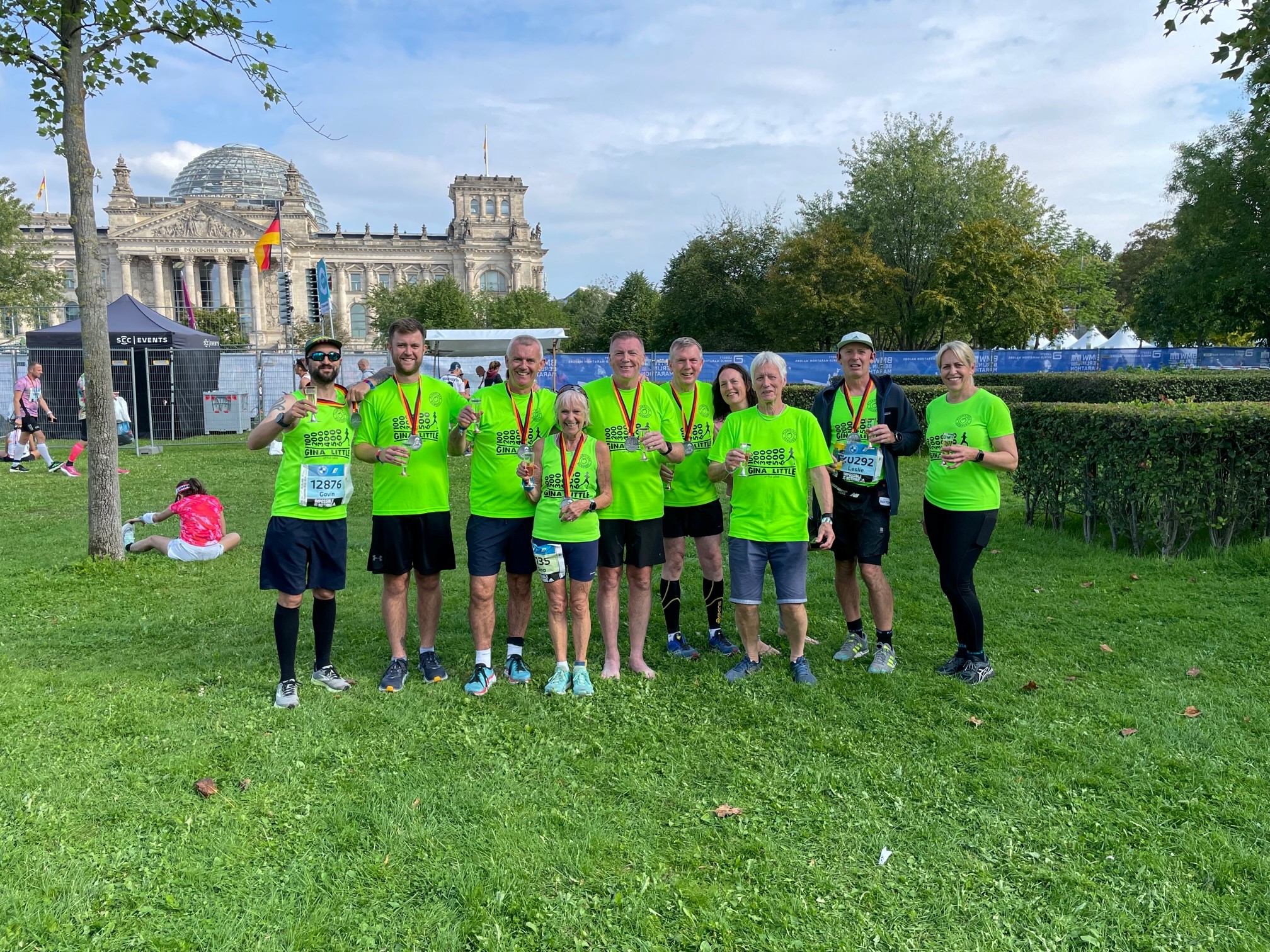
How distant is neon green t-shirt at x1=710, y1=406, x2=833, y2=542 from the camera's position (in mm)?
4906

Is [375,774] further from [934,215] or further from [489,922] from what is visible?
[934,215]

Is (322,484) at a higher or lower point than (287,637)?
higher

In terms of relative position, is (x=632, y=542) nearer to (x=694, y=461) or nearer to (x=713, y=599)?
(x=694, y=461)

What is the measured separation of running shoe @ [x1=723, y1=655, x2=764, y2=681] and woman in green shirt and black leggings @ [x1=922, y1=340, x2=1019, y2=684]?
1180mm

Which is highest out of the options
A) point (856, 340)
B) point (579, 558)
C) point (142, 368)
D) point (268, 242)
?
point (268, 242)

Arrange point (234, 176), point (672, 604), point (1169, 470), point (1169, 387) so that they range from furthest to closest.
Answer: point (234, 176)
point (1169, 387)
point (1169, 470)
point (672, 604)

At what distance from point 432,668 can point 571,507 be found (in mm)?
1425

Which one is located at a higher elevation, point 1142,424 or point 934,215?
point 934,215

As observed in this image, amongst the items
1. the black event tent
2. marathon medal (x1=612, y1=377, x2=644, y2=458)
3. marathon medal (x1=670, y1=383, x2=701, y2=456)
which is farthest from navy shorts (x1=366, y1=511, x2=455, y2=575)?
the black event tent

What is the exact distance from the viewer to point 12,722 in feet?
14.2

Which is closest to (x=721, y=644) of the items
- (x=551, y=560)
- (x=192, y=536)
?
(x=551, y=560)

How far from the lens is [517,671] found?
505cm

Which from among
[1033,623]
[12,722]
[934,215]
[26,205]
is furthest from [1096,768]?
[26,205]

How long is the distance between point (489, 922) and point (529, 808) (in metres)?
0.74
